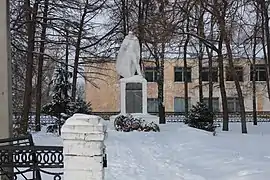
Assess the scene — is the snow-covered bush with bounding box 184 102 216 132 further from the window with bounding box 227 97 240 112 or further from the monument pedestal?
the window with bounding box 227 97 240 112

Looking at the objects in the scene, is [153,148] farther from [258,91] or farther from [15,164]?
[258,91]

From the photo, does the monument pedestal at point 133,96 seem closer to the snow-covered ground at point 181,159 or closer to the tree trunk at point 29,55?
the tree trunk at point 29,55

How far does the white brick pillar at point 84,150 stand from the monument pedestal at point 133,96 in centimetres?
1736

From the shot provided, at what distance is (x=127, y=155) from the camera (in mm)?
12805

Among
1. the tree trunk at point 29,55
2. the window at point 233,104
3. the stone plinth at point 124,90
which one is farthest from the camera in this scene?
the window at point 233,104

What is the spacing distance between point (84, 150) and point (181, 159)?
803 cm

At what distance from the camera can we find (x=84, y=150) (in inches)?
178

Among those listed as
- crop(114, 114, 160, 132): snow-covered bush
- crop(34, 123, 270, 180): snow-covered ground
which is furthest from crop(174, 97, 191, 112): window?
crop(34, 123, 270, 180): snow-covered ground

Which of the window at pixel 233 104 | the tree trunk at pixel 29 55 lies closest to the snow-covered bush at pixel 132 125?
the tree trunk at pixel 29 55

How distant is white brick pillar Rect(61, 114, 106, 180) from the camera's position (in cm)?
451

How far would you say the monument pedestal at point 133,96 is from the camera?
22.0 m

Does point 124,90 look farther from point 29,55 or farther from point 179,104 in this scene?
point 179,104

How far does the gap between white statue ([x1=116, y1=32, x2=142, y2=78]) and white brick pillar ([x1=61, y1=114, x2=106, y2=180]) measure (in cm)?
1809

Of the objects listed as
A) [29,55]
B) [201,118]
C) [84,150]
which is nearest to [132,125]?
[29,55]
